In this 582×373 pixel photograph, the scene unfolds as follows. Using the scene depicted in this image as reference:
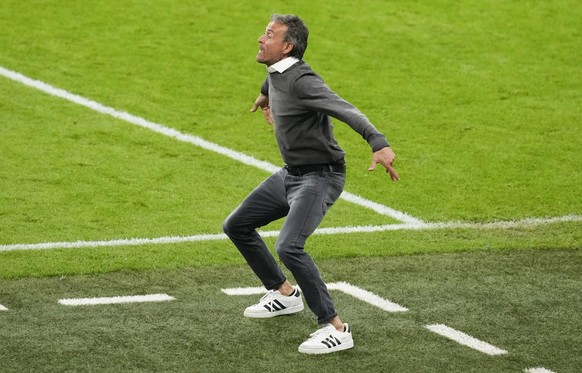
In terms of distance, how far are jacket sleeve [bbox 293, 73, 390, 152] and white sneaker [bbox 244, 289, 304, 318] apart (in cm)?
146

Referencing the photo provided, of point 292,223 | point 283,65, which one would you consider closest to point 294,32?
point 283,65

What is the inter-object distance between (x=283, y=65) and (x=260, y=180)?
15.3ft

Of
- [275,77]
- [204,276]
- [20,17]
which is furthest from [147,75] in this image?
[275,77]

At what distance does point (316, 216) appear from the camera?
7.92 m

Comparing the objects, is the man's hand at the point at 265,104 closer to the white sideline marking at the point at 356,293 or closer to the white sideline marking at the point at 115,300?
the white sideline marking at the point at 356,293

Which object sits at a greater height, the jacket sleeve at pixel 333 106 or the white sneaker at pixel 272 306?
the jacket sleeve at pixel 333 106

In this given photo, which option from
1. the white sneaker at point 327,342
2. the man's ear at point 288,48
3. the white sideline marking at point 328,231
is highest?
the man's ear at point 288,48

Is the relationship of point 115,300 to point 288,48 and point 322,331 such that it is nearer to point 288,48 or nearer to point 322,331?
point 322,331

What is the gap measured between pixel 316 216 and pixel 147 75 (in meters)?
7.80

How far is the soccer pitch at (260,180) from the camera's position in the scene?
799 centimetres

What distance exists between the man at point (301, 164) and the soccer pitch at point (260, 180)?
304 millimetres

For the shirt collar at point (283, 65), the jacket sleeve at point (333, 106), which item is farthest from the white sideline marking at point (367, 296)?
the shirt collar at point (283, 65)

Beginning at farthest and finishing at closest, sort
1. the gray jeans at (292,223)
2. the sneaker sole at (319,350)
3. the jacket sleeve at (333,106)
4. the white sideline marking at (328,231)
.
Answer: the white sideline marking at (328,231) < the gray jeans at (292,223) < the sneaker sole at (319,350) < the jacket sleeve at (333,106)

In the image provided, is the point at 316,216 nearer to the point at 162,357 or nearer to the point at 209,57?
the point at 162,357
